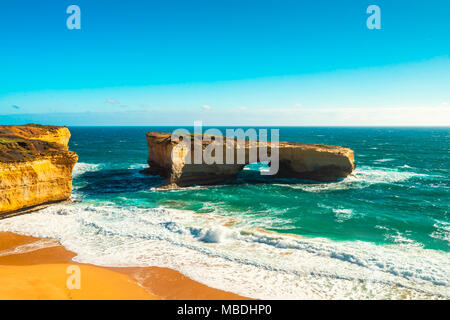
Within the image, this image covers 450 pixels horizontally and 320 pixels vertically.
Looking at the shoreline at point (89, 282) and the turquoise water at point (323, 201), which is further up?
the turquoise water at point (323, 201)

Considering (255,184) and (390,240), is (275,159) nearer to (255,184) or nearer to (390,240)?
(255,184)

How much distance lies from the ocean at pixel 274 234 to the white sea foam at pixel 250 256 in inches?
1.8

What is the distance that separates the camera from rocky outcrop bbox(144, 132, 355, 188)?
25641mm

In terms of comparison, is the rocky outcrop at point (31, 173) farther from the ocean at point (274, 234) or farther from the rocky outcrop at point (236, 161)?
the rocky outcrop at point (236, 161)

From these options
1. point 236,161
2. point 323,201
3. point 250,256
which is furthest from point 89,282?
point 236,161

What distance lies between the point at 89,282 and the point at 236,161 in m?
19.2

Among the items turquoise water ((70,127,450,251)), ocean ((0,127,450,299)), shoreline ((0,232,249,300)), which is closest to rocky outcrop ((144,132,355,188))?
turquoise water ((70,127,450,251))

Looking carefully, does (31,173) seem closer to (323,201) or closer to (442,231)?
(323,201)

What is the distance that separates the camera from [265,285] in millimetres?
10227

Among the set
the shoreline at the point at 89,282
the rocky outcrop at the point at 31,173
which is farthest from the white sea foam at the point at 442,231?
the rocky outcrop at the point at 31,173

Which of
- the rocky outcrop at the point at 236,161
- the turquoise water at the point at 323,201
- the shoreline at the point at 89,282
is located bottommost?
the shoreline at the point at 89,282

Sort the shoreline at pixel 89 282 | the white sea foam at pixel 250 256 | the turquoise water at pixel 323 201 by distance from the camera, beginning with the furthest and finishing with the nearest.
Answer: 1. the turquoise water at pixel 323 201
2. the white sea foam at pixel 250 256
3. the shoreline at pixel 89 282

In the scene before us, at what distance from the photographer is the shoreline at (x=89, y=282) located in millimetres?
9242
